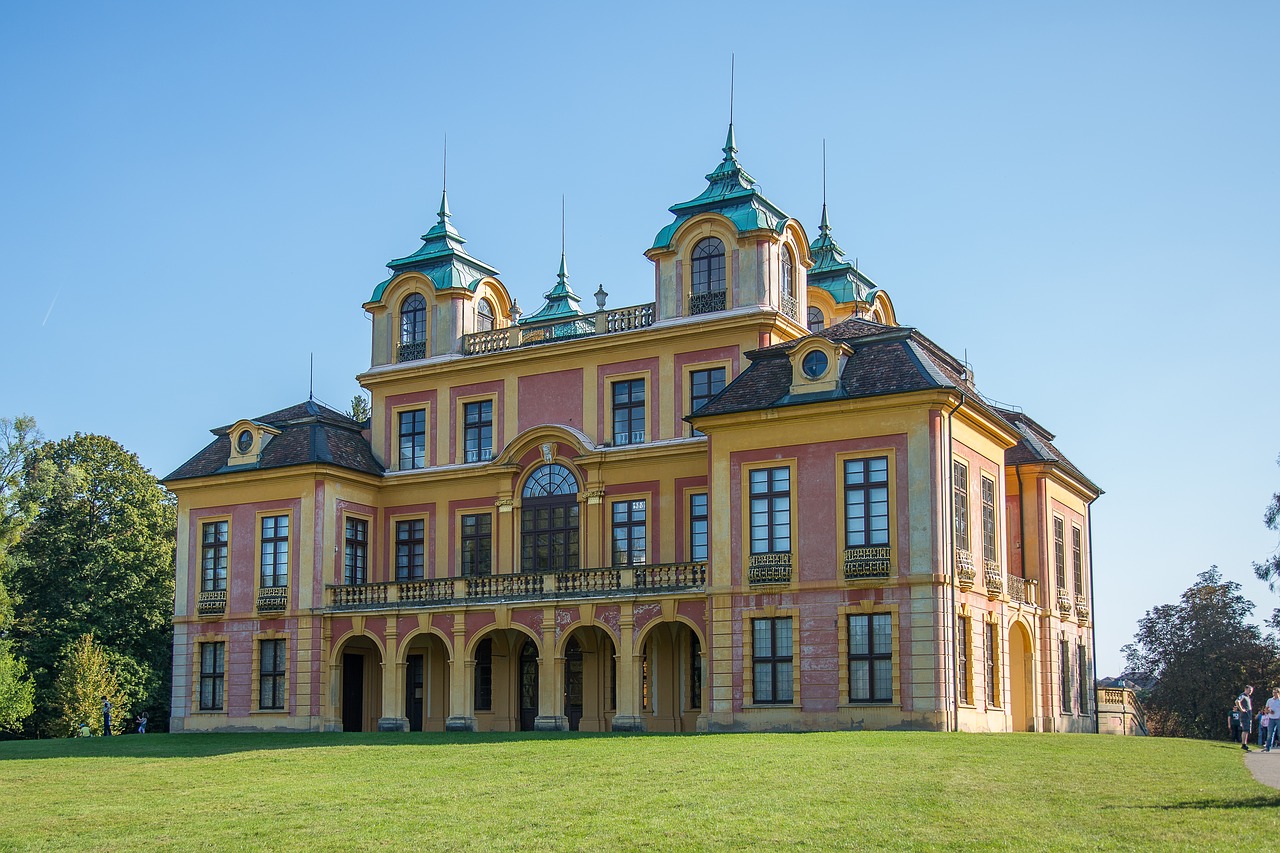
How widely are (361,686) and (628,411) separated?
1299 cm

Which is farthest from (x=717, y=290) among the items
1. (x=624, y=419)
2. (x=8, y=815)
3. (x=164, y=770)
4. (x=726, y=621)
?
(x=8, y=815)

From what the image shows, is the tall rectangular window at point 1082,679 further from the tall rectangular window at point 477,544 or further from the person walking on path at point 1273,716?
the tall rectangular window at point 477,544

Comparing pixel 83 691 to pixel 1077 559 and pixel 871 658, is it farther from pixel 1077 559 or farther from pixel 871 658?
pixel 1077 559

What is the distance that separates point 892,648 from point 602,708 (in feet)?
35.2

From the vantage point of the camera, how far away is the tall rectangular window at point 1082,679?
47000 mm

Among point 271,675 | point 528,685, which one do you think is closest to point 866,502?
point 528,685

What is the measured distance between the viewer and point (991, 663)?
4009 centimetres

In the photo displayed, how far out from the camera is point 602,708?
1750 inches

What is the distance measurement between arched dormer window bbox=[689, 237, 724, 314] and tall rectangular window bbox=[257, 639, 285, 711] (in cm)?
1649

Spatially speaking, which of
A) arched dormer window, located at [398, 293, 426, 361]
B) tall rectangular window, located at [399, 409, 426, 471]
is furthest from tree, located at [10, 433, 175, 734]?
arched dormer window, located at [398, 293, 426, 361]

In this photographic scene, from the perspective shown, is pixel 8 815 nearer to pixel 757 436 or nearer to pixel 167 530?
pixel 757 436

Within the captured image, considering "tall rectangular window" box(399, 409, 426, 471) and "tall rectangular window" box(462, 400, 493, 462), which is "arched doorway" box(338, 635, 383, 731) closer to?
"tall rectangular window" box(399, 409, 426, 471)

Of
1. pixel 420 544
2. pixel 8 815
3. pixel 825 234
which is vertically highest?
pixel 825 234

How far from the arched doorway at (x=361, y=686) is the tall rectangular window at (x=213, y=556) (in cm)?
460
